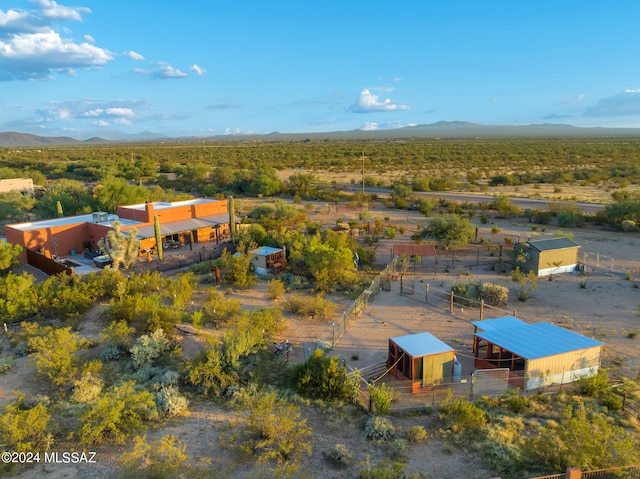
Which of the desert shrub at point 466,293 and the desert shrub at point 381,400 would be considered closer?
the desert shrub at point 381,400

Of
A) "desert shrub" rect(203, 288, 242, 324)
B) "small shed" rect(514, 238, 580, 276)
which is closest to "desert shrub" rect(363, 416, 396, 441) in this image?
"desert shrub" rect(203, 288, 242, 324)

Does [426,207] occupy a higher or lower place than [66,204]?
lower

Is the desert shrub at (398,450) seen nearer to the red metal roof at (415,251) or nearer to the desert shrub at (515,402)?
the desert shrub at (515,402)

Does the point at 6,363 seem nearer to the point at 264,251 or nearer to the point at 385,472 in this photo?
the point at 385,472

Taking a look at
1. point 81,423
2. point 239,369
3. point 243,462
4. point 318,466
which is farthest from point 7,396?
point 318,466

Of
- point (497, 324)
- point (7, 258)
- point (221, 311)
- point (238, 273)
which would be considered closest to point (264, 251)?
point (238, 273)

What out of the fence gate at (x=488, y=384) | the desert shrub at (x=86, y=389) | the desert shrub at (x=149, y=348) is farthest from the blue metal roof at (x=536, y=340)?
the desert shrub at (x=86, y=389)

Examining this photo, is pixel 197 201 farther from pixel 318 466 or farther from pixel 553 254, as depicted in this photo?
pixel 318 466
